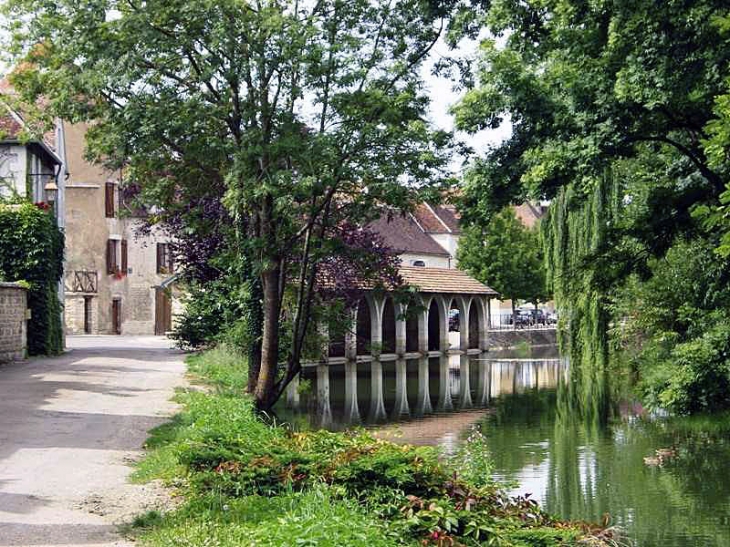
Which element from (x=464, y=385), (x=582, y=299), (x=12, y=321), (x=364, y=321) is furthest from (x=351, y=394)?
(x=364, y=321)

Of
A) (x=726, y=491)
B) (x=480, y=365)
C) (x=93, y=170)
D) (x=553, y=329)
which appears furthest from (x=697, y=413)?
(x=553, y=329)

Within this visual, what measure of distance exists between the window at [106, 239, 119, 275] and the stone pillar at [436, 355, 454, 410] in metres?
16.6

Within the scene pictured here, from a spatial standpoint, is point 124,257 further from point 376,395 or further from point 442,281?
point 376,395

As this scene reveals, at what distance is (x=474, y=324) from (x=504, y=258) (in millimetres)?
10791

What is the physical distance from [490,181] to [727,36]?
4921mm

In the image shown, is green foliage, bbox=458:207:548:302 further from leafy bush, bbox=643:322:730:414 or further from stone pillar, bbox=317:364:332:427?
leafy bush, bbox=643:322:730:414

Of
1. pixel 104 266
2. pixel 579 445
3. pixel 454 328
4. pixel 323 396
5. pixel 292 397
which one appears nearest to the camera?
pixel 579 445

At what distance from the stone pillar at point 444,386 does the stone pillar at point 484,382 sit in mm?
849

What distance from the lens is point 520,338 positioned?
6391cm

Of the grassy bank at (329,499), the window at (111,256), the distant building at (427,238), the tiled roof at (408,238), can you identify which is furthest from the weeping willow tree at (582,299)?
the distant building at (427,238)

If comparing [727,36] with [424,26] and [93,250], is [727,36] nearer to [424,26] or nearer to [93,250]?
[424,26]

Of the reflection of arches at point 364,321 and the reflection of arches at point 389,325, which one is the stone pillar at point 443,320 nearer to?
the reflection of arches at point 389,325

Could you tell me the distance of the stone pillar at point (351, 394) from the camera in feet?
79.9

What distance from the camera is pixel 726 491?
15.1m
